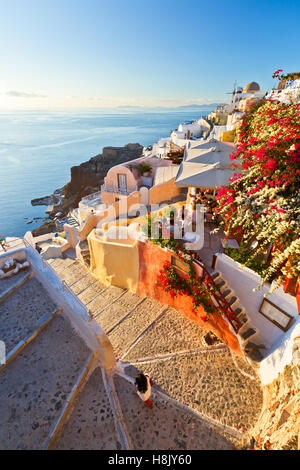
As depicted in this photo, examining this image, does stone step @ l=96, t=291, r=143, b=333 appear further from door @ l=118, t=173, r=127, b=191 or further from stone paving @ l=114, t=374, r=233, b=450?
door @ l=118, t=173, r=127, b=191

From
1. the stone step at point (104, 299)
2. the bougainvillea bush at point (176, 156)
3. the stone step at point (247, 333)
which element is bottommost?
the stone step at point (104, 299)

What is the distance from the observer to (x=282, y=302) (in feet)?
17.9

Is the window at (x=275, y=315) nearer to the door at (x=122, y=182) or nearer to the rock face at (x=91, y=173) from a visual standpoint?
the door at (x=122, y=182)

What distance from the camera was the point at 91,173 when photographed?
50844 millimetres

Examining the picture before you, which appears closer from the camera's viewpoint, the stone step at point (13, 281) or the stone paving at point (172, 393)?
the stone paving at point (172, 393)

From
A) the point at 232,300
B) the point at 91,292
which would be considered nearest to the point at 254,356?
the point at 232,300

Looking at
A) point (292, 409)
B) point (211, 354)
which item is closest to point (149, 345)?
point (211, 354)

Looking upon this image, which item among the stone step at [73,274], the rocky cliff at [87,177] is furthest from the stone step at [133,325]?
the rocky cliff at [87,177]

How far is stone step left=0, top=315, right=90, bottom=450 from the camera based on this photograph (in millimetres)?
3861

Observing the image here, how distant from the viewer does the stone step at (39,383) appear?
12.7ft

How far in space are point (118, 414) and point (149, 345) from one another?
2.52 m

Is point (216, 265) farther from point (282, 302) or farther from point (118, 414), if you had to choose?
point (118, 414)

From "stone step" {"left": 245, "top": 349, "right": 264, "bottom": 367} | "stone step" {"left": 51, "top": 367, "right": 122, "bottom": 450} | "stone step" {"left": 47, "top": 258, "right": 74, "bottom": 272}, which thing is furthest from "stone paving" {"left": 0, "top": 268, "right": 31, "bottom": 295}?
"stone step" {"left": 47, "top": 258, "right": 74, "bottom": 272}

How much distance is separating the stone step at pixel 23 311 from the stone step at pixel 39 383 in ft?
1.18
